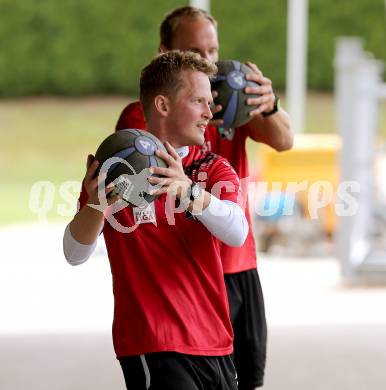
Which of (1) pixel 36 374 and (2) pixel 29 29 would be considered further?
(2) pixel 29 29

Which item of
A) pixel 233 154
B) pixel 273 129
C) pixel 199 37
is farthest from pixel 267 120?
pixel 199 37

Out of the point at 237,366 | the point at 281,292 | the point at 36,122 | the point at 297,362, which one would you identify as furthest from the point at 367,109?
the point at 36,122

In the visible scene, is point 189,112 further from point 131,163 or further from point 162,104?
point 131,163

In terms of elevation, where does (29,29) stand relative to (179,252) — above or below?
above

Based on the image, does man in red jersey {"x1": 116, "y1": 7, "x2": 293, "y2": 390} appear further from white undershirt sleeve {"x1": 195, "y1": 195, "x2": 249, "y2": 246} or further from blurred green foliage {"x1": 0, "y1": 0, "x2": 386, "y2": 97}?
blurred green foliage {"x1": 0, "y1": 0, "x2": 386, "y2": 97}

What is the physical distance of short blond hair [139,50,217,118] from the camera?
217 centimetres

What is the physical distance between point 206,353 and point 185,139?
469 mm

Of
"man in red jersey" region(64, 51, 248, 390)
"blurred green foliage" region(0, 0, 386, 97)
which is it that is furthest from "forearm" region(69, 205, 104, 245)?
"blurred green foliage" region(0, 0, 386, 97)

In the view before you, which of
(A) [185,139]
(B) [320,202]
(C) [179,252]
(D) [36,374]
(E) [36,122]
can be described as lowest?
(D) [36,374]

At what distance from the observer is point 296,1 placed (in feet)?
45.6

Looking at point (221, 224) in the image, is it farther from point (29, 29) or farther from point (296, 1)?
point (29, 29)

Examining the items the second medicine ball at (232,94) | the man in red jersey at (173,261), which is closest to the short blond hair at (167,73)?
the man in red jersey at (173,261)

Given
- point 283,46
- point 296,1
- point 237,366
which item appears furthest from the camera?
point 283,46

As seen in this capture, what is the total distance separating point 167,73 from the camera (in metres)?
2.18
